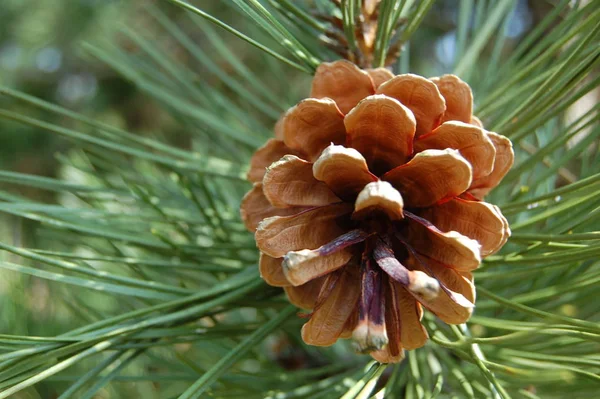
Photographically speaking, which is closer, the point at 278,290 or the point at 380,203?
the point at 380,203

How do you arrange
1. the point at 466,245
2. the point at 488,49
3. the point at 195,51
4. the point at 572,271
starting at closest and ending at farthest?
the point at 466,245 < the point at 572,271 < the point at 195,51 < the point at 488,49

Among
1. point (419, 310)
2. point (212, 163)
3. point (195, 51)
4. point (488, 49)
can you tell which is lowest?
point (419, 310)

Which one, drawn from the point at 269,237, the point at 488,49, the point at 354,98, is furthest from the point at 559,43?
the point at 488,49

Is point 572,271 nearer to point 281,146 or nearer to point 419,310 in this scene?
point 419,310

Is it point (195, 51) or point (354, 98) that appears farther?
point (195, 51)

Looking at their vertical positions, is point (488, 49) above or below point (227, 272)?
above

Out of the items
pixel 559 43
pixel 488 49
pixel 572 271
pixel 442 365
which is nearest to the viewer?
pixel 559 43
